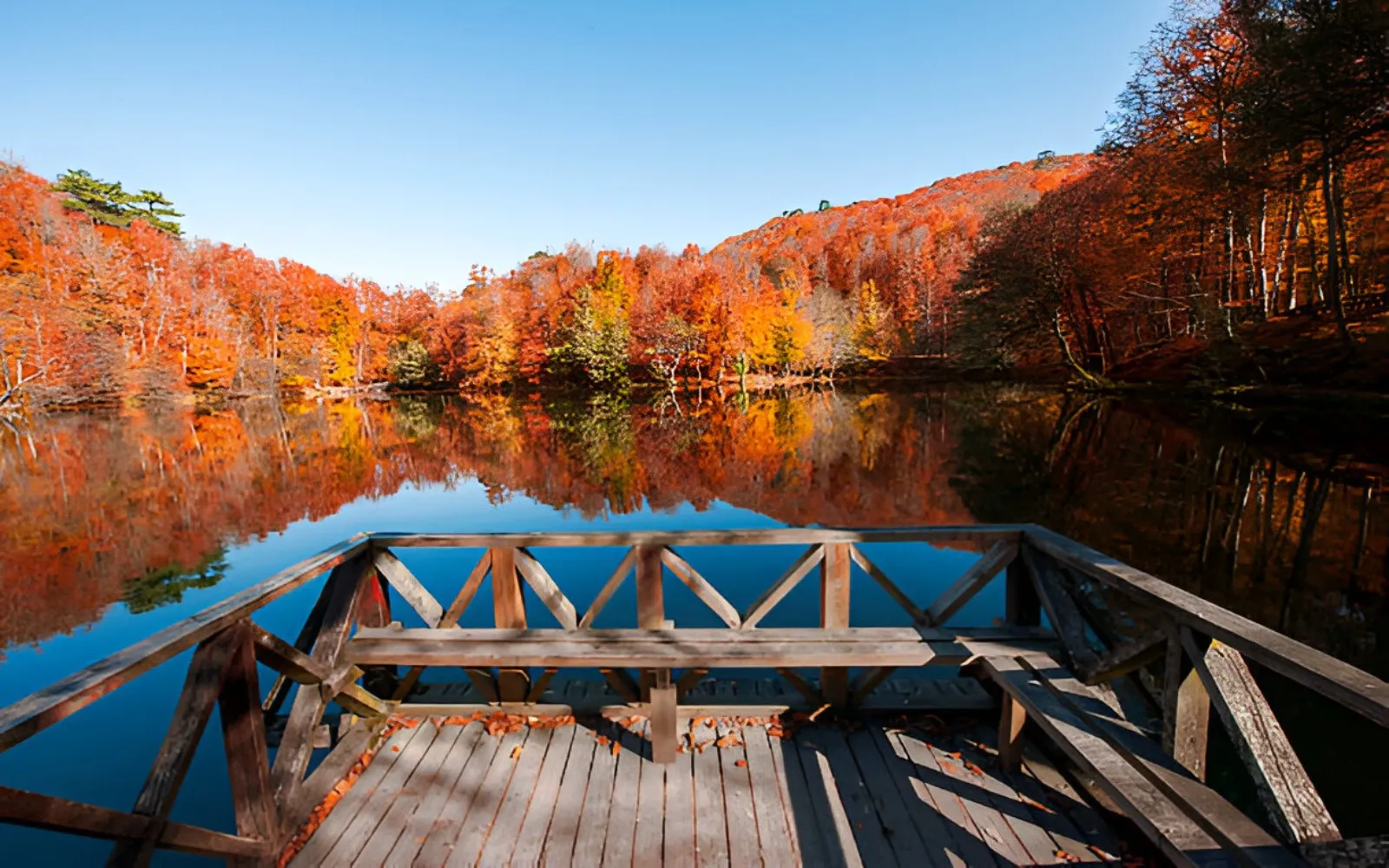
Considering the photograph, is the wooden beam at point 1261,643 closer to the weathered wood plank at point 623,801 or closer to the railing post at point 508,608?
the weathered wood plank at point 623,801

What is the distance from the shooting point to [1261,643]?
187 cm

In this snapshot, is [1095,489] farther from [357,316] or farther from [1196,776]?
[357,316]

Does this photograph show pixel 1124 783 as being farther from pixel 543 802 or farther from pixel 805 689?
pixel 543 802

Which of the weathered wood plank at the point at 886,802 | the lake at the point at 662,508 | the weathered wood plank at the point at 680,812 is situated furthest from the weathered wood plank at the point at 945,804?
the lake at the point at 662,508

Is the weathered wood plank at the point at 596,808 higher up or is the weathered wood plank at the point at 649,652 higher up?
the weathered wood plank at the point at 649,652

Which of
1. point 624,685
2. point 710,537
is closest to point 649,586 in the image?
point 710,537

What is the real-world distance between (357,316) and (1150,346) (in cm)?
6789

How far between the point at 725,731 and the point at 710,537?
1.19 meters

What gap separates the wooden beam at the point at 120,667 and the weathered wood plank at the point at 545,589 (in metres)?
1.19

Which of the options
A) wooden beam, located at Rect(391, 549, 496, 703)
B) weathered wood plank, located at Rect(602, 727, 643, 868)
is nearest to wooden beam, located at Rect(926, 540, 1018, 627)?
weathered wood plank, located at Rect(602, 727, 643, 868)

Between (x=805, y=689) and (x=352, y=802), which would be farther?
(x=805, y=689)

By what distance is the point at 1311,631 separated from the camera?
5.85 m

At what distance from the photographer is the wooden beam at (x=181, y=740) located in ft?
6.40

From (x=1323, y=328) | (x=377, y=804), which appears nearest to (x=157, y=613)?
(x=377, y=804)
